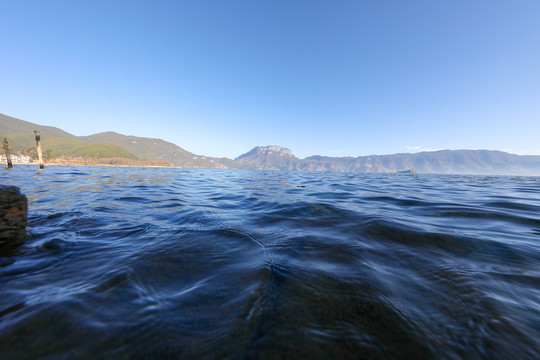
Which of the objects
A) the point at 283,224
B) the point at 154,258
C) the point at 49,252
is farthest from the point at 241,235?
the point at 49,252

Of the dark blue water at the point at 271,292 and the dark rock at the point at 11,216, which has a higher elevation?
the dark rock at the point at 11,216

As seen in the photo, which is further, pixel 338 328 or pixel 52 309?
pixel 52 309

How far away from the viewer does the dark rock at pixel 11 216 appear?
3061 millimetres

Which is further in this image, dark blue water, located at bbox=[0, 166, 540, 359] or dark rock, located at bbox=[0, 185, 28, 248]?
dark rock, located at bbox=[0, 185, 28, 248]

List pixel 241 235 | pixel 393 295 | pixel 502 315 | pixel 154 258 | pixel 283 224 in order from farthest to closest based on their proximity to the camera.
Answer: pixel 283 224 → pixel 241 235 → pixel 154 258 → pixel 393 295 → pixel 502 315

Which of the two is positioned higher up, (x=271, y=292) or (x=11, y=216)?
(x=11, y=216)

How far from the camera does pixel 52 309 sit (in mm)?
1739

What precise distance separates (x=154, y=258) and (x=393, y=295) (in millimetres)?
3204

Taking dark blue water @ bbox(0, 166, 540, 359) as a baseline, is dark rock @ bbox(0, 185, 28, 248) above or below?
above

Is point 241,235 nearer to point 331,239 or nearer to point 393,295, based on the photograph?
point 331,239

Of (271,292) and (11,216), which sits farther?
(11,216)

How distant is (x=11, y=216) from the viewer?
3191 mm

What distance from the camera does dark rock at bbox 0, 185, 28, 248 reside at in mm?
3061

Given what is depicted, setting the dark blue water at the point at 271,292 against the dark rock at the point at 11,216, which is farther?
the dark rock at the point at 11,216
